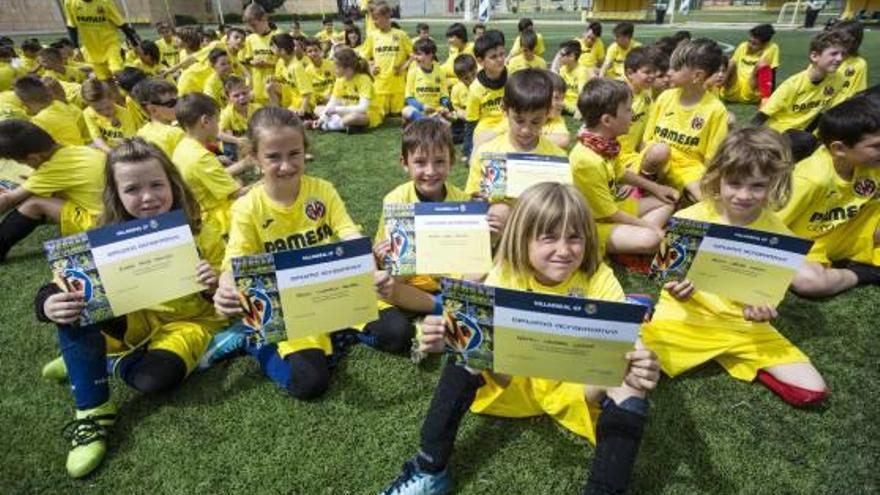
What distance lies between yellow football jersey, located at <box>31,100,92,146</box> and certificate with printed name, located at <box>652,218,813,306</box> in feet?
21.6

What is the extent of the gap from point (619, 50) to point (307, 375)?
32.1 feet

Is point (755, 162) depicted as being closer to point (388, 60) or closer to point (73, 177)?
point (73, 177)

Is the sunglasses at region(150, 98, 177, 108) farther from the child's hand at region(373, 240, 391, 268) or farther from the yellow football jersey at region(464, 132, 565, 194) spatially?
the child's hand at region(373, 240, 391, 268)

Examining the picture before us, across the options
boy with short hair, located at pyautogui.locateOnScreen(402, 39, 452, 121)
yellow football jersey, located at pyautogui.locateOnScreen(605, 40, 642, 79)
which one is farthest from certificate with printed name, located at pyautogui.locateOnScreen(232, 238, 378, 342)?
yellow football jersey, located at pyautogui.locateOnScreen(605, 40, 642, 79)

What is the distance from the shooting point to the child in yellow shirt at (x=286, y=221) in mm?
2668

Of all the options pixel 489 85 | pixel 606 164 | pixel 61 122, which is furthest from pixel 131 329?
pixel 489 85

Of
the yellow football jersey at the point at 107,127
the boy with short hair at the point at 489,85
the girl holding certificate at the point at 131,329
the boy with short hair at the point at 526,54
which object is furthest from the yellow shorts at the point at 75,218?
the boy with short hair at the point at 526,54

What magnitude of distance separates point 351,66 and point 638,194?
6064 mm

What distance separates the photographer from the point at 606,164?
139 inches

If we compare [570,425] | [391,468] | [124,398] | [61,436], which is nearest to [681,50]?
[570,425]

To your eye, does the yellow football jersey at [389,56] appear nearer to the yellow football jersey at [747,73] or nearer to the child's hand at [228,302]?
the yellow football jersey at [747,73]

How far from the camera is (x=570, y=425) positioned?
235cm

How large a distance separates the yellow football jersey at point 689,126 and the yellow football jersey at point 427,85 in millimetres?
4606

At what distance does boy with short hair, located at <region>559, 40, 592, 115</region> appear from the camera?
937cm
